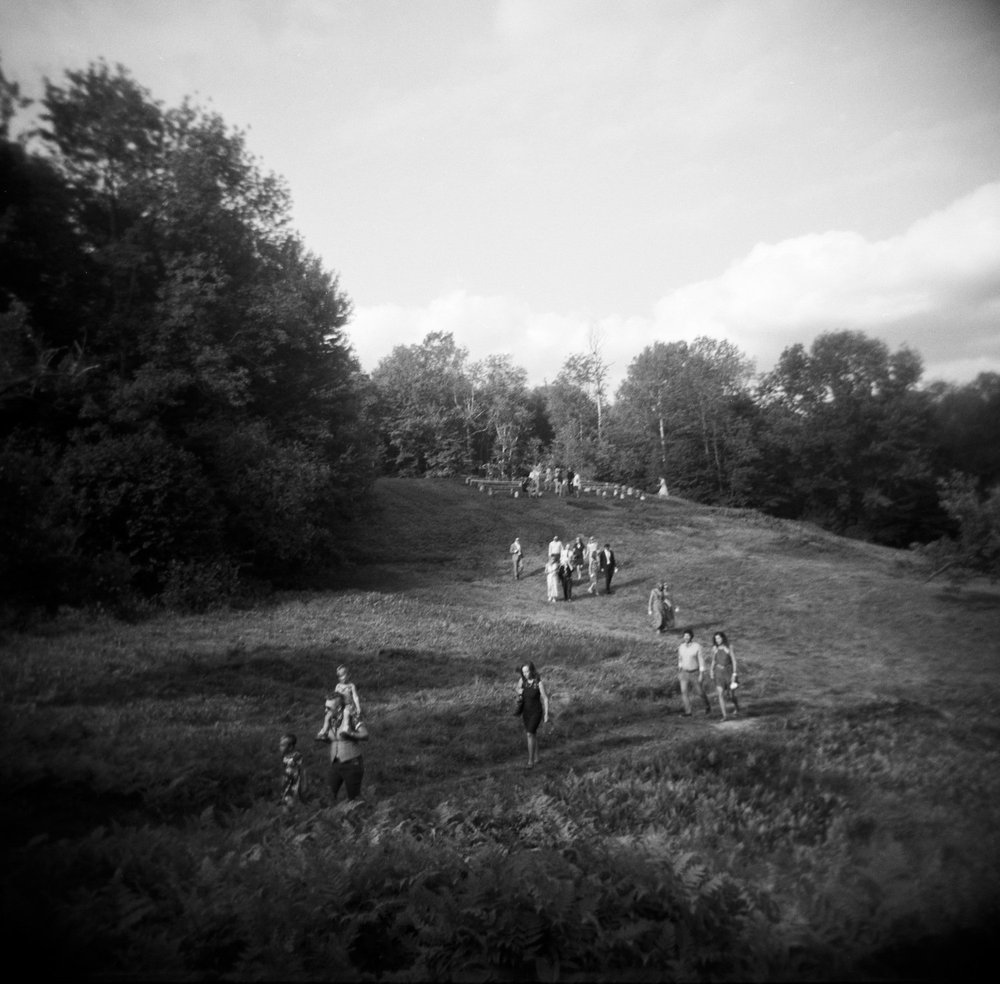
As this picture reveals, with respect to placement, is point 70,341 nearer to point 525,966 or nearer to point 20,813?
point 20,813

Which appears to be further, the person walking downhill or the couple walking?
the couple walking

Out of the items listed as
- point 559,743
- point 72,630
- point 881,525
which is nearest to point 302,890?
point 559,743

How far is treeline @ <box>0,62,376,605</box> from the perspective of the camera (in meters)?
9.67

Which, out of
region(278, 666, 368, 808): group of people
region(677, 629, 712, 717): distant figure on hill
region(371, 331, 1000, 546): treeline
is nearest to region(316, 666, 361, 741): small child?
region(278, 666, 368, 808): group of people

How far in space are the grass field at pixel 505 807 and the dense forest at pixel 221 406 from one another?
7.89ft

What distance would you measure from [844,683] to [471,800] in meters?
9.59

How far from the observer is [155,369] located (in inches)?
806

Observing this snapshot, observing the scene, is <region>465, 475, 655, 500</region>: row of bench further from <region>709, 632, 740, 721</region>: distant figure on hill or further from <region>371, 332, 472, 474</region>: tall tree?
<region>709, 632, 740, 721</region>: distant figure on hill

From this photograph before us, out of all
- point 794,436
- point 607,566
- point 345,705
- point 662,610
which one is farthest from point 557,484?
point 345,705

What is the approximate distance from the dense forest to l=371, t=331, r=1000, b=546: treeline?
103 millimetres

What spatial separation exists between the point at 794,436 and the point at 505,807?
538 inches

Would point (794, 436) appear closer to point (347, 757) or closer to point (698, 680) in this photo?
point (698, 680)

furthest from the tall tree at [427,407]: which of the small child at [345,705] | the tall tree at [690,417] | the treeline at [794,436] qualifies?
the small child at [345,705]

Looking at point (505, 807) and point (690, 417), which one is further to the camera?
point (690, 417)
